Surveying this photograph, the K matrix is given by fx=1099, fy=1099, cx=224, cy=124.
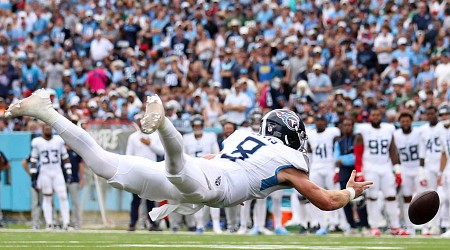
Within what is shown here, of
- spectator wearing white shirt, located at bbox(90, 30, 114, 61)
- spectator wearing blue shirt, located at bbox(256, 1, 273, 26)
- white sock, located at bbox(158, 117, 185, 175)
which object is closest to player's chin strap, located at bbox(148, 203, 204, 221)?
white sock, located at bbox(158, 117, 185, 175)

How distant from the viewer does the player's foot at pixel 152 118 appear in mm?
7238

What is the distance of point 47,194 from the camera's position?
633 inches

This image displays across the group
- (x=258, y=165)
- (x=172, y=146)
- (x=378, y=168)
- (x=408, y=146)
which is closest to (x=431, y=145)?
(x=408, y=146)

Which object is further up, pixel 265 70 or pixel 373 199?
pixel 265 70

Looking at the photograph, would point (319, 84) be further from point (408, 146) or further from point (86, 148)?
point (86, 148)

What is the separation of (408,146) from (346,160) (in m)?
0.91

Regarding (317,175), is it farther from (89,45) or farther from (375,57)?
(89,45)

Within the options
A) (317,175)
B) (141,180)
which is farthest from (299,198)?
(141,180)

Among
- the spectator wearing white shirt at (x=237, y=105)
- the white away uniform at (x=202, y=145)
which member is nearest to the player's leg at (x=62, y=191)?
the white away uniform at (x=202, y=145)

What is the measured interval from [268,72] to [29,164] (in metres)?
4.72

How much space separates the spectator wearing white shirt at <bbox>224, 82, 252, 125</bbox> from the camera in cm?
1806

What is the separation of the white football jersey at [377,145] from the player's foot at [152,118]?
26.1 feet

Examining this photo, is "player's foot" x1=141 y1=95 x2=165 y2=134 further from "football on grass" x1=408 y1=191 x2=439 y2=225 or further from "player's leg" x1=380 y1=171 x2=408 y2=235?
"player's leg" x1=380 y1=171 x2=408 y2=235

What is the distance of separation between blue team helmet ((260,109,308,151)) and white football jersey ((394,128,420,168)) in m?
6.99
